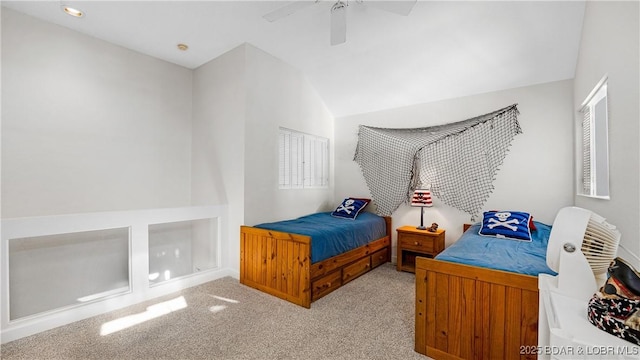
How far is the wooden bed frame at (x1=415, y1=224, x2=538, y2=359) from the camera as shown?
160 centimetres

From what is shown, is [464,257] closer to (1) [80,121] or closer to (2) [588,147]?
(2) [588,147]

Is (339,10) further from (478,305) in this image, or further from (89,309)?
(89,309)

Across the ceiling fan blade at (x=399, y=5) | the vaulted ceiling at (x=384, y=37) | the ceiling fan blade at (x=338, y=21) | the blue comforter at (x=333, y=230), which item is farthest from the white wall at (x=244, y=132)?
the ceiling fan blade at (x=399, y=5)

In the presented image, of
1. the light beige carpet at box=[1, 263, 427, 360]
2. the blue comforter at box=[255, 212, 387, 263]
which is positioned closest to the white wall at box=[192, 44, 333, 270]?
the blue comforter at box=[255, 212, 387, 263]

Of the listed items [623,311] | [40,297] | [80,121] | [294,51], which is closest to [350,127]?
[294,51]

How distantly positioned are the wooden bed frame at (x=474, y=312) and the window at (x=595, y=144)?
131 cm

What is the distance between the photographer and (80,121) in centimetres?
294

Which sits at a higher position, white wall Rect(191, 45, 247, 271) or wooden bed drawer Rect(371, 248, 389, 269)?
white wall Rect(191, 45, 247, 271)

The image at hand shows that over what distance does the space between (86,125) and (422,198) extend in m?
3.99

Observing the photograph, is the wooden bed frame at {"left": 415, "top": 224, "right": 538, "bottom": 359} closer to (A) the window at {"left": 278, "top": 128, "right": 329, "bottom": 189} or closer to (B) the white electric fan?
(B) the white electric fan

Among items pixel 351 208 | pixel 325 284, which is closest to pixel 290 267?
pixel 325 284

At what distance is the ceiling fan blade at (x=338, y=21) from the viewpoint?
2.12 meters

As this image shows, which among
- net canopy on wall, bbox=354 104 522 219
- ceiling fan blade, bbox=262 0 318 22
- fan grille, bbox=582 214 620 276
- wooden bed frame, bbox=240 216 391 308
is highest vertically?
ceiling fan blade, bbox=262 0 318 22

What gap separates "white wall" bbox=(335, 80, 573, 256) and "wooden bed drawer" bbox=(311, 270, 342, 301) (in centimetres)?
160
